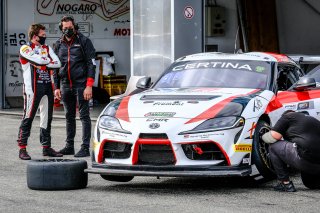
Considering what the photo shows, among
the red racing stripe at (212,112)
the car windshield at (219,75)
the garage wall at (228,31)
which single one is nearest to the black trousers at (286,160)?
the red racing stripe at (212,112)

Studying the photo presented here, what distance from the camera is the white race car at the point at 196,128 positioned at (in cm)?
997

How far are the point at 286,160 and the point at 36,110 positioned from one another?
455 cm

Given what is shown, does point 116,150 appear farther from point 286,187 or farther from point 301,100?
point 301,100

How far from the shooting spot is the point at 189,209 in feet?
29.6

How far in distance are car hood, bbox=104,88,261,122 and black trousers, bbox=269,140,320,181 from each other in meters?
0.55

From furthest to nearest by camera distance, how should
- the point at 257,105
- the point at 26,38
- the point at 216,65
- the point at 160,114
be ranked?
the point at 26,38
the point at 216,65
the point at 257,105
the point at 160,114

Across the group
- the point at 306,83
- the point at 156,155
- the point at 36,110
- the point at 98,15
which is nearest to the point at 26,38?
the point at 98,15

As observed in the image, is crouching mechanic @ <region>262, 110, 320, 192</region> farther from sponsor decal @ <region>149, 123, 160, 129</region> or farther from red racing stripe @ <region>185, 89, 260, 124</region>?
sponsor decal @ <region>149, 123, 160, 129</region>

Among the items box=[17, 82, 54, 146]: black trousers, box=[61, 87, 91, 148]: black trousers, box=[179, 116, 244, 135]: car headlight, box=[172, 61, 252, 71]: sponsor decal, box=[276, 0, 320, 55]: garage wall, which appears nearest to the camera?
box=[179, 116, 244, 135]: car headlight

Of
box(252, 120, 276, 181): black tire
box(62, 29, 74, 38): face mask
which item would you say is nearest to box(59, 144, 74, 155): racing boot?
box(62, 29, 74, 38): face mask

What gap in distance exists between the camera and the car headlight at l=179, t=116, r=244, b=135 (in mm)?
9992

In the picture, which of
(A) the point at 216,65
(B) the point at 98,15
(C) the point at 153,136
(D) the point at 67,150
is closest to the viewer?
(C) the point at 153,136

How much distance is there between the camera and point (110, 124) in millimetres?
10484

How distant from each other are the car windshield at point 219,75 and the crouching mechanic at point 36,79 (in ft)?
6.86
